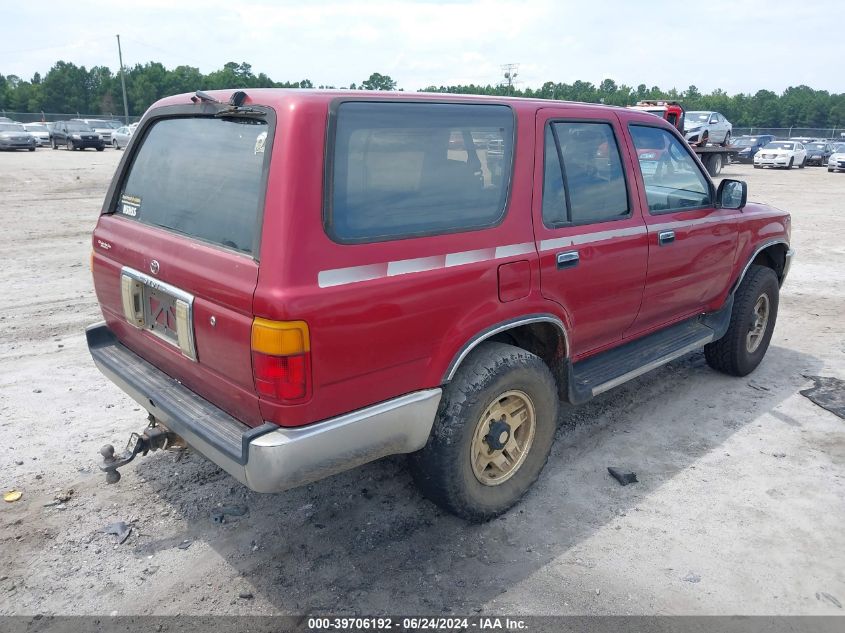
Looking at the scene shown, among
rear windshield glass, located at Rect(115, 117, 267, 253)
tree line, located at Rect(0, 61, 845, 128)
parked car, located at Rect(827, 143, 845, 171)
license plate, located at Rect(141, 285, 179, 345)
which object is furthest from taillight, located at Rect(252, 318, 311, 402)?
tree line, located at Rect(0, 61, 845, 128)

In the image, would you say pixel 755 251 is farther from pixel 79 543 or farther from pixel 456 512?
pixel 79 543

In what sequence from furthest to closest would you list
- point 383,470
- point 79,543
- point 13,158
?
1. point 13,158
2. point 383,470
3. point 79,543

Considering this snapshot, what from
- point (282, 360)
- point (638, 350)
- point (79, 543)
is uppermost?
point (282, 360)

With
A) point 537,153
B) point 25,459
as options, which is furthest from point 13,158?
point 537,153

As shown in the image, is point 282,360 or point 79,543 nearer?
point 282,360

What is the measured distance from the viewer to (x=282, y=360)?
2.38 meters

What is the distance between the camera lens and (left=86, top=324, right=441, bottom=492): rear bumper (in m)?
2.45

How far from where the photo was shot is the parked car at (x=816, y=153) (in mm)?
31719

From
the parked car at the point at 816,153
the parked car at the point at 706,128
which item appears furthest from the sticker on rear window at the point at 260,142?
the parked car at the point at 816,153

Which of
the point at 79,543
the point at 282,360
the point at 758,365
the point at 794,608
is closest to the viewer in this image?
the point at 282,360

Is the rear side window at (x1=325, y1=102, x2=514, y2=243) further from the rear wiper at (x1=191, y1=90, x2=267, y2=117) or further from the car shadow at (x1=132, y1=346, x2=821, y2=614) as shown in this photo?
the car shadow at (x1=132, y1=346, x2=821, y2=614)

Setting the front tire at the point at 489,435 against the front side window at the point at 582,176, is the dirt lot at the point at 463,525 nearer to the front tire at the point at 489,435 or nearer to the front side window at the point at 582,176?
the front tire at the point at 489,435

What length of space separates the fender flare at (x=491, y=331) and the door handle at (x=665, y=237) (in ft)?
3.55

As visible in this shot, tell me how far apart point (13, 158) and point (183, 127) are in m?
28.3
